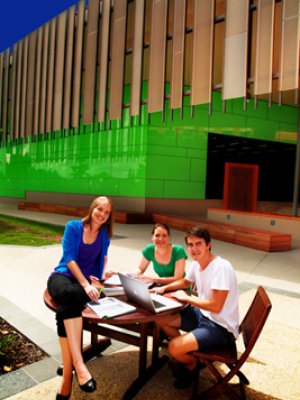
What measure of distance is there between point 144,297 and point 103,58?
13836 millimetres

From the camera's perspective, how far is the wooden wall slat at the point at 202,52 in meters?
10.9

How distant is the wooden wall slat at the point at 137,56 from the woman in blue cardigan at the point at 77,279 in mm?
10307

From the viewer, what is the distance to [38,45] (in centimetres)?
1878

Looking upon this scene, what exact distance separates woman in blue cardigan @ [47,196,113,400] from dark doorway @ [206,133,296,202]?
1409 centimetres

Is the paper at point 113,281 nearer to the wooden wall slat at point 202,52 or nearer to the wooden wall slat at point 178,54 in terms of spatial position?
the wooden wall slat at point 202,52

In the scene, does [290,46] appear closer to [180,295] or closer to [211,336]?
[180,295]

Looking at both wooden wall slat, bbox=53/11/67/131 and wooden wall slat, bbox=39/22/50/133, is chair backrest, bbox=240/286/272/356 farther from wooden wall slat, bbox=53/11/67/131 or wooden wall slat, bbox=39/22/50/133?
wooden wall slat, bbox=39/22/50/133

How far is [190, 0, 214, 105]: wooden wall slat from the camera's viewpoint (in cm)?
1091

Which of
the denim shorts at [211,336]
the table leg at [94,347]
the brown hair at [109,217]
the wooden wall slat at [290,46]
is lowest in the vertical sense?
the table leg at [94,347]

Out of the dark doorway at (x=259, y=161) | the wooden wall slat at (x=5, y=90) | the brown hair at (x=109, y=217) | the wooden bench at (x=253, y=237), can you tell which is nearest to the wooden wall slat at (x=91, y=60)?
Answer: the dark doorway at (x=259, y=161)

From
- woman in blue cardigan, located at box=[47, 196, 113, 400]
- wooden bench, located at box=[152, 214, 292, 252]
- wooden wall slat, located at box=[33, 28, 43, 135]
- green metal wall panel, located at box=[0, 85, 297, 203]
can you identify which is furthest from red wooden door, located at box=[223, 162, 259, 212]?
woman in blue cardigan, located at box=[47, 196, 113, 400]

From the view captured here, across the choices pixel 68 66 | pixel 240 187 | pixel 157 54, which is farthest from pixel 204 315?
pixel 68 66

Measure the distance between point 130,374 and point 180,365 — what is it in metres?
0.47

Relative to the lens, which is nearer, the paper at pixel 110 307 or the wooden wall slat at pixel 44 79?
the paper at pixel 110 307
